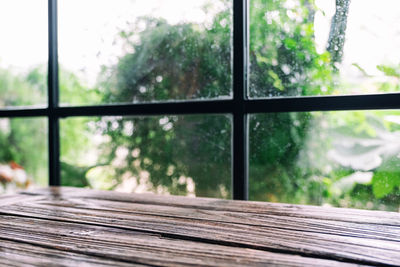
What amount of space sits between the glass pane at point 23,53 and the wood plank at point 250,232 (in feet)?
4.04

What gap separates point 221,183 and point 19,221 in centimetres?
87

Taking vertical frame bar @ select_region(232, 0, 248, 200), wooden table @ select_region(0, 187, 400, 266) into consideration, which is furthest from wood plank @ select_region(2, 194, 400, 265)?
vertical frame bar @ select_region(232, 0, 248, 200)

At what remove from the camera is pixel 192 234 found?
75 centimetres

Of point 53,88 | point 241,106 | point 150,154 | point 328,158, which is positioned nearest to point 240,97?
point 241,106

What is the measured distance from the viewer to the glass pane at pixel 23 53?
203 centimetres

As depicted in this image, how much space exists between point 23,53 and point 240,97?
152cm

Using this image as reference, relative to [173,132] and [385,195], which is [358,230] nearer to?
[385,195]

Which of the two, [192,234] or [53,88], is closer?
[192,234]

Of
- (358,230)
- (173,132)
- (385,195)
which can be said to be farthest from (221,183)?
(358,230)

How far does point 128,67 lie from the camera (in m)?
1.73

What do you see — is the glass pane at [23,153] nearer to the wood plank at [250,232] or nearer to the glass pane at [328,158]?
the wood plank at [250,232]

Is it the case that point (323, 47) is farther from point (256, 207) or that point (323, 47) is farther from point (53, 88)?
point (53, 88)

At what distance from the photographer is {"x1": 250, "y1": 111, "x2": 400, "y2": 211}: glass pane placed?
127cm

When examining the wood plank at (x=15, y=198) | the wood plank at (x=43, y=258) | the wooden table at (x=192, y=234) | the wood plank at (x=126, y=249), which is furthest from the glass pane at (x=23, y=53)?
the wood plank at (x=43, y=258)
